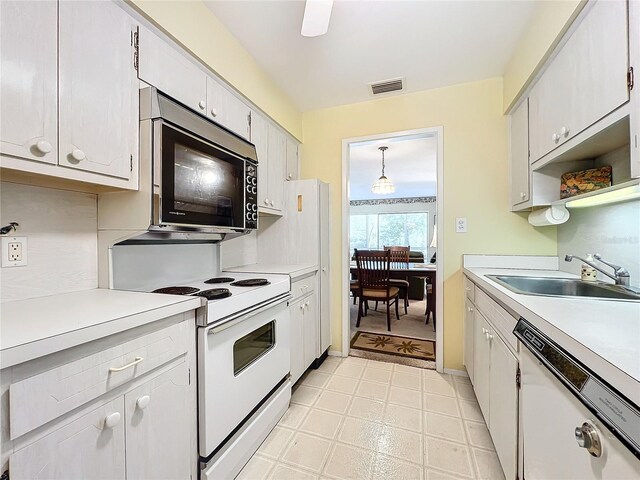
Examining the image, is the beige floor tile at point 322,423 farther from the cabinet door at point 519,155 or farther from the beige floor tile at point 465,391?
the cabinet door at point 519,155

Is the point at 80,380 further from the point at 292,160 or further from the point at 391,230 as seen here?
the point at 391,230

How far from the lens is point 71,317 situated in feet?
2.72

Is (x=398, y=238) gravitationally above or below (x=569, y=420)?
above

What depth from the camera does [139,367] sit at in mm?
904

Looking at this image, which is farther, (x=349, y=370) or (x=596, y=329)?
(x=349, y=370)

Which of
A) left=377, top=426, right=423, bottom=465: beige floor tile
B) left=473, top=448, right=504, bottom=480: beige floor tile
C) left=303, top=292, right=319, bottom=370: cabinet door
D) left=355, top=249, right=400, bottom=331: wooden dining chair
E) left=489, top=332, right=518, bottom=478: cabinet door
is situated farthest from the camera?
left=355, top=249, right=400, bottom=331: wooden dining chair

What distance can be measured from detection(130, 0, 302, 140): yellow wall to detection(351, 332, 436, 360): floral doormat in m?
2.32

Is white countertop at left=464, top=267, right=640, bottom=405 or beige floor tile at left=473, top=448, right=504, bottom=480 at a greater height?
white countertop at left=464, top=267, right=640, bottom=405

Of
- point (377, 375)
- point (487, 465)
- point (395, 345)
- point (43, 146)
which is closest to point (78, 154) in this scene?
point (43, 146)

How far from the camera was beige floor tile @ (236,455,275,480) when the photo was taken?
133 centimetres

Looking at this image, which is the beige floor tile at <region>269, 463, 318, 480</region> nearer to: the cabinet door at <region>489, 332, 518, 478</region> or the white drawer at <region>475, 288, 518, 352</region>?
the cabinet door at <region>489, 332, 518, 478</region>

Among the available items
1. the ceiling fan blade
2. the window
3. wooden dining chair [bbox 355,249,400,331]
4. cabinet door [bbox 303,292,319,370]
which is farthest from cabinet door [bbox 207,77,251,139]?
the window

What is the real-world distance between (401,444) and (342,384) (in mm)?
687

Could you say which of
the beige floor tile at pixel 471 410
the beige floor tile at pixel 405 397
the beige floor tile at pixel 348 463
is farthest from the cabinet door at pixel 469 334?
the beige floor tile at pixel 348 463
